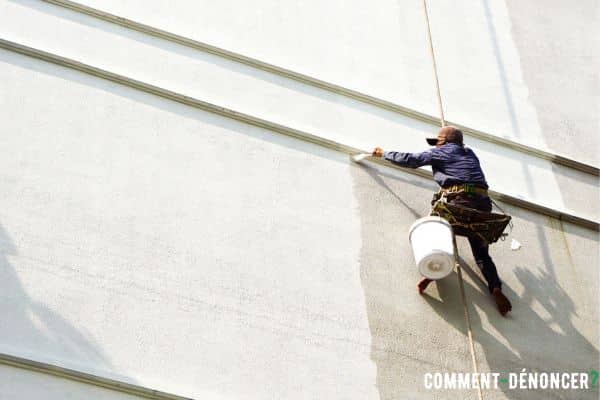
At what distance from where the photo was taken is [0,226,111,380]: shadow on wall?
7.11m

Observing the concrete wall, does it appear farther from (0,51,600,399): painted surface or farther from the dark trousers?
the dark trousers

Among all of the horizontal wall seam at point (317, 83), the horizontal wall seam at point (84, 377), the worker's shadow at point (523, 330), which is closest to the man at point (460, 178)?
the worker's shadow at point (523, 330)

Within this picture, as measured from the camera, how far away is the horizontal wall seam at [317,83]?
920 cm

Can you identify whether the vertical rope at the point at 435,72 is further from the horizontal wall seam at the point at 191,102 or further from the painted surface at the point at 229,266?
the painted surface at the point at 229,266

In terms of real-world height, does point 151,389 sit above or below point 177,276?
below

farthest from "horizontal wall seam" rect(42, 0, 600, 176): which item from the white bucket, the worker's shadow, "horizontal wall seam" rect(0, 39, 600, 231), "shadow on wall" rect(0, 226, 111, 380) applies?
"shadow on wall" rect(0, 226, 111, 380)

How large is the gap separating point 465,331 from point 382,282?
2.22 ft

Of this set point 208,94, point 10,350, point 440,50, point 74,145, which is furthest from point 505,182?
point 10,350

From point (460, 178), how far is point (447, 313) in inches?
38.9

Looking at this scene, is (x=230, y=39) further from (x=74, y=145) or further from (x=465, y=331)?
(x=465, y=331)

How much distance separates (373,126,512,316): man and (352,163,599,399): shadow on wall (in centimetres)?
15

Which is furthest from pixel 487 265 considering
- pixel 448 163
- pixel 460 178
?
pixel 448 163

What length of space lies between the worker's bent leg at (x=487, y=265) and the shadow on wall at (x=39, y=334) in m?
2.86

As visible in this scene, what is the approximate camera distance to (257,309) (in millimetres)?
7840
